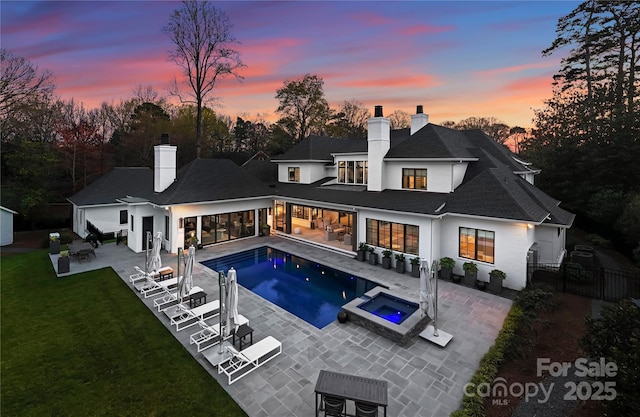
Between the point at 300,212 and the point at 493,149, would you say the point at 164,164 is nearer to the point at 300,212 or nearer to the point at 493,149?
the point at 300,212

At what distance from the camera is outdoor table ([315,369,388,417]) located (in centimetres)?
551

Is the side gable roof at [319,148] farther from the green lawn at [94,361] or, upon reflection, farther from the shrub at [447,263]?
the green lawn at [94,361]

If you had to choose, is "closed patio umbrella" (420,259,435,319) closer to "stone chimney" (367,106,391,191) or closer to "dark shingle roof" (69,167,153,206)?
"stone chimney" (367,106,391,191)

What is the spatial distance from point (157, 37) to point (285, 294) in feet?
76.1

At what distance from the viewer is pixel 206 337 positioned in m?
8.77

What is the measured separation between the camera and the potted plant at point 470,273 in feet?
41.6

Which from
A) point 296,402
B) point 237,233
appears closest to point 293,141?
point 237,233

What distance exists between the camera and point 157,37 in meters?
23.3

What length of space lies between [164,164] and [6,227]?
13.1 meters

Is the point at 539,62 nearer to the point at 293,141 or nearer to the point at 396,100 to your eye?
the point at 396,100

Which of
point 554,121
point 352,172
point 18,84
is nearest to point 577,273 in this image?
point 352,172

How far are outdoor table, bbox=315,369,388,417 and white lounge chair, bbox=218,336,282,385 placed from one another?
7.09 feet

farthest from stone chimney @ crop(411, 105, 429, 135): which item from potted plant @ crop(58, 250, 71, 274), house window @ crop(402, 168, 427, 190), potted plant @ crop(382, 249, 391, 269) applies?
potted plant @ crop(58, 250, 71, 274)

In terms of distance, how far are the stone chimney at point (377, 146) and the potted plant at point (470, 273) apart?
669 centimetres
